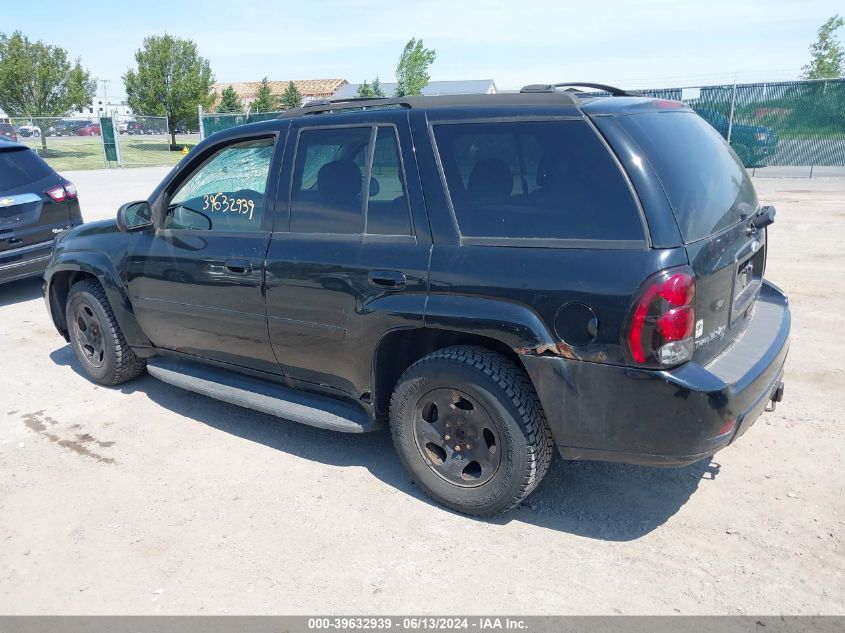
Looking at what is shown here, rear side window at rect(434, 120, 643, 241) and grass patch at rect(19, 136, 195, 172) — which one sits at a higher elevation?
rear side window at rect(434, 120, 643, 241)

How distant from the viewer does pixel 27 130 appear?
33469 mm

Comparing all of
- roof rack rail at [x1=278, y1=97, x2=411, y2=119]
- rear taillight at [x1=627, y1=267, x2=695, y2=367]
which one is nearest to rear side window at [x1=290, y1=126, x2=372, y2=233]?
roof rack rail at [x1=278, y1=97, x2=411, y2=119]

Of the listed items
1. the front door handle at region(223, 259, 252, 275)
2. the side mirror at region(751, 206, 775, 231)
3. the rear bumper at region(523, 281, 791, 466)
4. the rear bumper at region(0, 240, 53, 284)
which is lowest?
the rear bumper at region(0, 240, 53, 284)

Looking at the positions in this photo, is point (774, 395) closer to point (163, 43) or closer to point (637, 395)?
point (637, 395)

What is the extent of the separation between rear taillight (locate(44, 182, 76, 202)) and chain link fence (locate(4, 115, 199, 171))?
74.3ft

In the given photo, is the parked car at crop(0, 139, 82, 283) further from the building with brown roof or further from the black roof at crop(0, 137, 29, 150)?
the building with brown roof

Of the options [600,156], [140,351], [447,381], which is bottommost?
[140,351]

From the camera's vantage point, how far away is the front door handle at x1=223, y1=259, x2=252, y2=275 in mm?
3961

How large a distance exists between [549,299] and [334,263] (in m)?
1.20

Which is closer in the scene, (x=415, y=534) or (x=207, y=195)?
(x=415, y=534)

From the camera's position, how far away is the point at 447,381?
3271 mm

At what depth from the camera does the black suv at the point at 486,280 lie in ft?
9.41

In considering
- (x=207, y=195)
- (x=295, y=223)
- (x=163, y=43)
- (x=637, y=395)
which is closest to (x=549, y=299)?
(x=637, y=395)

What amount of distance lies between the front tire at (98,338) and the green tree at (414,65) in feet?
134
